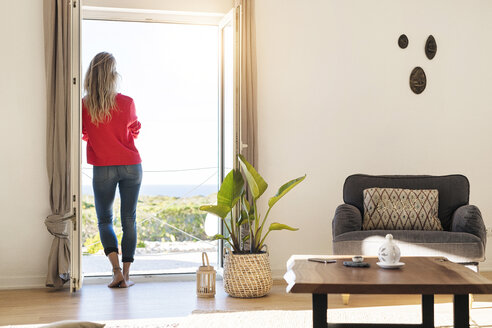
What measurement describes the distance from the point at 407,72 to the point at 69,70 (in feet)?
9.42

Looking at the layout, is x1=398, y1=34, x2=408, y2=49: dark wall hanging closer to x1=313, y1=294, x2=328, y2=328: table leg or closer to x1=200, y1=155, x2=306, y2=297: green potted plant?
x1=200, y1=155, x2=306, y2=297: green potted plant

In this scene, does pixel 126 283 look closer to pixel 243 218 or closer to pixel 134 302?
pixel 134 302

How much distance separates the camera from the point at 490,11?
19.0 ft

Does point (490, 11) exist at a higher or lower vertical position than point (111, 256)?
higher

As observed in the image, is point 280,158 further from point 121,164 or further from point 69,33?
point 69,33

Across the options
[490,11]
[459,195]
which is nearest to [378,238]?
[459,195]

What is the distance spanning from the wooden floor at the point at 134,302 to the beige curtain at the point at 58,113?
0.37 m

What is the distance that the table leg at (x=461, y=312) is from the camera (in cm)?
284

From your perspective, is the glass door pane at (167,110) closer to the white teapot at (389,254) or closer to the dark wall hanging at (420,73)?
the dark wall hanging at (420,73)

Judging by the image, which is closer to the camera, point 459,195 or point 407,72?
point 459,195

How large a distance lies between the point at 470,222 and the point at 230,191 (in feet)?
5.48

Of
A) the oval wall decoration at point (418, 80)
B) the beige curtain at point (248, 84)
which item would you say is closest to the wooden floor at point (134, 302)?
the beige curtain at point (248, 84)

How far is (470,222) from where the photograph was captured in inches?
173

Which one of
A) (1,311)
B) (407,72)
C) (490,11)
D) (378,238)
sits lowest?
(1,311)
